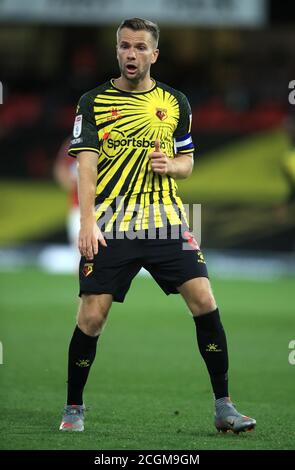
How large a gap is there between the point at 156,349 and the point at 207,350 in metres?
3.78

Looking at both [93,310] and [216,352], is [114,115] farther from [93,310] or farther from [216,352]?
[216,352]

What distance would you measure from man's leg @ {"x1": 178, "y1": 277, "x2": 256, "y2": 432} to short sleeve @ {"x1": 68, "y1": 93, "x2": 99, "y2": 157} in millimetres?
947

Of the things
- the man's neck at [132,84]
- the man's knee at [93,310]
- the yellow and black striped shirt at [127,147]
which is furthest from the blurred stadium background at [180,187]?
the man's neck at [132,84]

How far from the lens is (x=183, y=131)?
263 inches

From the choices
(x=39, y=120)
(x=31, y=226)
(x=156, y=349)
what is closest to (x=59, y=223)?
(x=31, y=226)

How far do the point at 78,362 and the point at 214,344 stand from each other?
0.78 m

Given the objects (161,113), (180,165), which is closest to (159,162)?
(180,165)

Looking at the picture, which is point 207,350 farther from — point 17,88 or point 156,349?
point 17,88

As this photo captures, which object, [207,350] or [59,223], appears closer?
[207,350]

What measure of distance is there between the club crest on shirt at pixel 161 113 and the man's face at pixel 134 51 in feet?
0.77

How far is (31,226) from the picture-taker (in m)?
20.3

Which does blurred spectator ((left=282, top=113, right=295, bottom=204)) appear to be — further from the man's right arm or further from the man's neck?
the man's right arm

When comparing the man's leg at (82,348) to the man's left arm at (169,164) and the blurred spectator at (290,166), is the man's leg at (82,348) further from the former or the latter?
the blurred spectator at (290,166)

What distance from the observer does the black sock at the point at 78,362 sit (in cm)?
646
